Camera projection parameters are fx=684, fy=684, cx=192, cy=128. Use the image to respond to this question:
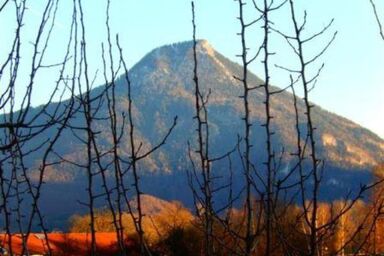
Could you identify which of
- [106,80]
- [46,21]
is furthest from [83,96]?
[46,21]

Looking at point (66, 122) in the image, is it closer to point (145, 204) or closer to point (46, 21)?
point (46, 21)

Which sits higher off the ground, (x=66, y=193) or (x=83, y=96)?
(x=83, y=96)

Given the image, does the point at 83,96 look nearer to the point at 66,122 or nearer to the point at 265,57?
the point at 66,122

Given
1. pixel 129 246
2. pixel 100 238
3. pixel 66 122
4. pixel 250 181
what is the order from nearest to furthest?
1. pixel 66 122
2. pixel 250 181
3. pixel 129 246
4. pixel 100 238

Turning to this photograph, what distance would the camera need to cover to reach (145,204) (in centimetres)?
18438

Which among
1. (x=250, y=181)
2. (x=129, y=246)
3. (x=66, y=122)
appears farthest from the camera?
(x=129, y=246)

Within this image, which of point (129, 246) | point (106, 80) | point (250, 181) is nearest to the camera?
point (250, 181)

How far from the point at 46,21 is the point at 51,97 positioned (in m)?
0.47

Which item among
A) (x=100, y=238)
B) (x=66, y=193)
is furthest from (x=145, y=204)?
(x=100, y=238)

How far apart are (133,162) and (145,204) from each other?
183 m

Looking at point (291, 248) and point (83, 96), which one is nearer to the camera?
point (291, 248)

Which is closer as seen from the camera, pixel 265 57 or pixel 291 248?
pixel 291 248

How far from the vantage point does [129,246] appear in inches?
1507

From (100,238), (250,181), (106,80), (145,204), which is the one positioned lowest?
(145,204)
